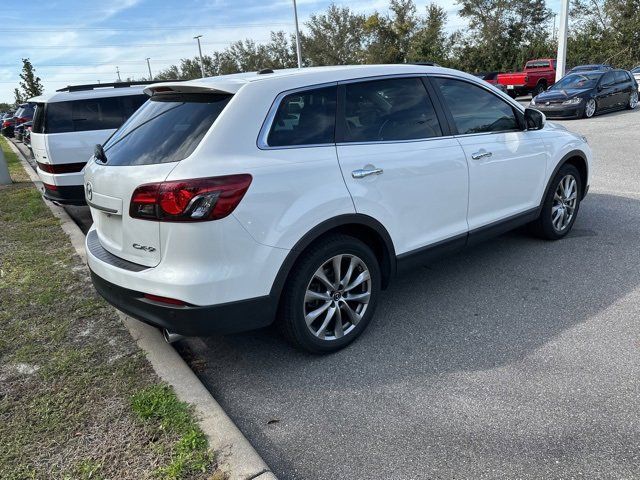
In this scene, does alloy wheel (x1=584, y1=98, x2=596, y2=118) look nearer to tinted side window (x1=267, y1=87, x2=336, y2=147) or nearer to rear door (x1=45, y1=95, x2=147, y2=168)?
rear door (x1=45, y1=95, x2=147, y2=168)

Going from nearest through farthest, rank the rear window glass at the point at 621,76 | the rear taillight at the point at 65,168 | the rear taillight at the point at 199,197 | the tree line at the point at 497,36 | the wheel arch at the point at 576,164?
1. the rear taillight at the point at 199,197
2. the wheel arch at the point at 576,164
3. the rear taillight at the point at 65,168
4. the rear window glass at the point at 621,76
5. the tree line at the point at 497,36

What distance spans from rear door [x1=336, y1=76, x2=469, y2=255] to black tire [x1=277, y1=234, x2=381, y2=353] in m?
0.24

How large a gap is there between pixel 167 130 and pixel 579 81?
1658 cm

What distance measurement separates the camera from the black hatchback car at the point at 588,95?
1536cm

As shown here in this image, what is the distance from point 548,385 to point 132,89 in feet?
22.2

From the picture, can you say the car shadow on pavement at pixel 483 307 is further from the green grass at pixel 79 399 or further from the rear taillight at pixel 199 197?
the rear taillight at pixel 199 197

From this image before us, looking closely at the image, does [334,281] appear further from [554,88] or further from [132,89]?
[554,88]

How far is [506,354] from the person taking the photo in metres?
3.27

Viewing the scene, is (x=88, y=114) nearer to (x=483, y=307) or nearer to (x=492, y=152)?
(x=492, y=152)

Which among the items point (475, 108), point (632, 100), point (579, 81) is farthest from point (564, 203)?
point (632, 100)

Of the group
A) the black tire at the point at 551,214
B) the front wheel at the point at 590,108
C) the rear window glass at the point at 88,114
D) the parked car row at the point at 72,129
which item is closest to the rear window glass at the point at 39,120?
the parked car row at the point at 72,129

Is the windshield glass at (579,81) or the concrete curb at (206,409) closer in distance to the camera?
the concrete curb at (206,409)

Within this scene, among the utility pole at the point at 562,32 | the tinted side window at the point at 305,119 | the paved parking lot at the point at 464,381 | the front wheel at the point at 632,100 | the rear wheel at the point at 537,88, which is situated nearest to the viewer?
the paved parking lot at the point at 464,381

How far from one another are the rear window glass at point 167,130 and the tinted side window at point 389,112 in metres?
0.86
